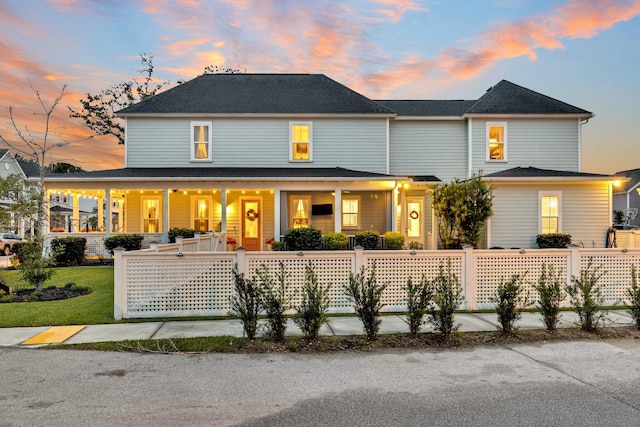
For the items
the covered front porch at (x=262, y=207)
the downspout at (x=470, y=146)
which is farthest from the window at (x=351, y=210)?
the downspout at (x=470, y=146)

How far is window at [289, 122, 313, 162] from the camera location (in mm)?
17969

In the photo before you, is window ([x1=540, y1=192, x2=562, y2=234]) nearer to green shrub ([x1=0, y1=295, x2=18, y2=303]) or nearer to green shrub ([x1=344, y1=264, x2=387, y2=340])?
green shrub ([x1=344, y1=264, x2=387, y2=340])

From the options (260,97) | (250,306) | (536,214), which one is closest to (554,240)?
(536,214)

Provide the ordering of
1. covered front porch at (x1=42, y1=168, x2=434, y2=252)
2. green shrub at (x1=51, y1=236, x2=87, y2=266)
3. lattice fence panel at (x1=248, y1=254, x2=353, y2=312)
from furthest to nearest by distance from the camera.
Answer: covered front porch at (x1=42, y1=168, x2=434, y2=252) < green shrub at (x1=51, y1=236, x2=87, y2=266) < lattice fence panel at (x1=248, y1=254, x2=353, y2=312)

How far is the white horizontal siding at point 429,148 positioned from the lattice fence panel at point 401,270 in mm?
10919

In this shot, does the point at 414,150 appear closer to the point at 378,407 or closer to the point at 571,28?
the point at 571,28

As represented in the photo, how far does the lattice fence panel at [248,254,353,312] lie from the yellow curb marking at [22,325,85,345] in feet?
9.97

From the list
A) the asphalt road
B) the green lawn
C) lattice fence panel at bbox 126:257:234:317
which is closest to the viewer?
the asphalt road

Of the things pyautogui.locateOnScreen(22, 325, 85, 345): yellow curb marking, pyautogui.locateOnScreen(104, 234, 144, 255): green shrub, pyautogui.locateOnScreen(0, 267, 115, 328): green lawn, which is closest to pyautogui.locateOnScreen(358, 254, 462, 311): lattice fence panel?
pyautogui.locateOnScreen(0, 267, 115, 328): green lawn

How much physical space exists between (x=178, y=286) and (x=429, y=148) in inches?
553

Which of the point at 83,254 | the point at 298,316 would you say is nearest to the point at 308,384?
the point at 298,316

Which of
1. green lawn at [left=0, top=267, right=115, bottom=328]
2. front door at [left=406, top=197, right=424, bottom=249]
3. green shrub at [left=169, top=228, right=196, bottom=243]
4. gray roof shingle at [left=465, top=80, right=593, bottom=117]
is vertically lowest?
green lawn at [left=0, top=267, right=115, bottom=328]

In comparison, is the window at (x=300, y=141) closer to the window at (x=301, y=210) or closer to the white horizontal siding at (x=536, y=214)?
the window at (x=301, y=210)

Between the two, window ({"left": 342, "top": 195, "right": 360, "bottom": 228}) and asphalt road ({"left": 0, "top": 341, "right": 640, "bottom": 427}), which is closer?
asphalt road ({"left": 0, "top": 341, "right": 640, "bottom": 427})
